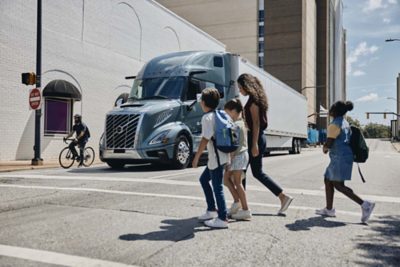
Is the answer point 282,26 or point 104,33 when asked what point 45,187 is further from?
point 282,26

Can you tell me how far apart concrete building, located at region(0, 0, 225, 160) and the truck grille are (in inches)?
251

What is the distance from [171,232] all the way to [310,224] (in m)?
1.85

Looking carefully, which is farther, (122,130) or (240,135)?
(122,130)

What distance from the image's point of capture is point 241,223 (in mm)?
5129

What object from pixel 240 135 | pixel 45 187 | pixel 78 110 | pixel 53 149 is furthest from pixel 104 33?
pixel 240 135

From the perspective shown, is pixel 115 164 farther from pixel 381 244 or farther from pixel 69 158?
pixel 381 244

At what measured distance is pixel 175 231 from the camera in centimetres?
462

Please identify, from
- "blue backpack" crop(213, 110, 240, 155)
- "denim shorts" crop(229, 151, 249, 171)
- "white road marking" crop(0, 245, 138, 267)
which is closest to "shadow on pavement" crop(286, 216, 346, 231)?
"denim shorts" crop(229, 151, 249, 171)

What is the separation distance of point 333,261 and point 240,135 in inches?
79.3

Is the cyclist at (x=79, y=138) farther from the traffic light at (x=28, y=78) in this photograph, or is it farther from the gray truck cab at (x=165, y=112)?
the traffic light at (x=28, y=78)

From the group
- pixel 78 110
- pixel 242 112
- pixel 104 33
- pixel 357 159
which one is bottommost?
pixel 357 159

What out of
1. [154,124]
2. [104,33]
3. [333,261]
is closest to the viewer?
[333,261]

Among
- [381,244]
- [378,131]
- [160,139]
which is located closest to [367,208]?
[381,244]

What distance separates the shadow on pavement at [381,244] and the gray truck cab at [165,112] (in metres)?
7.17
